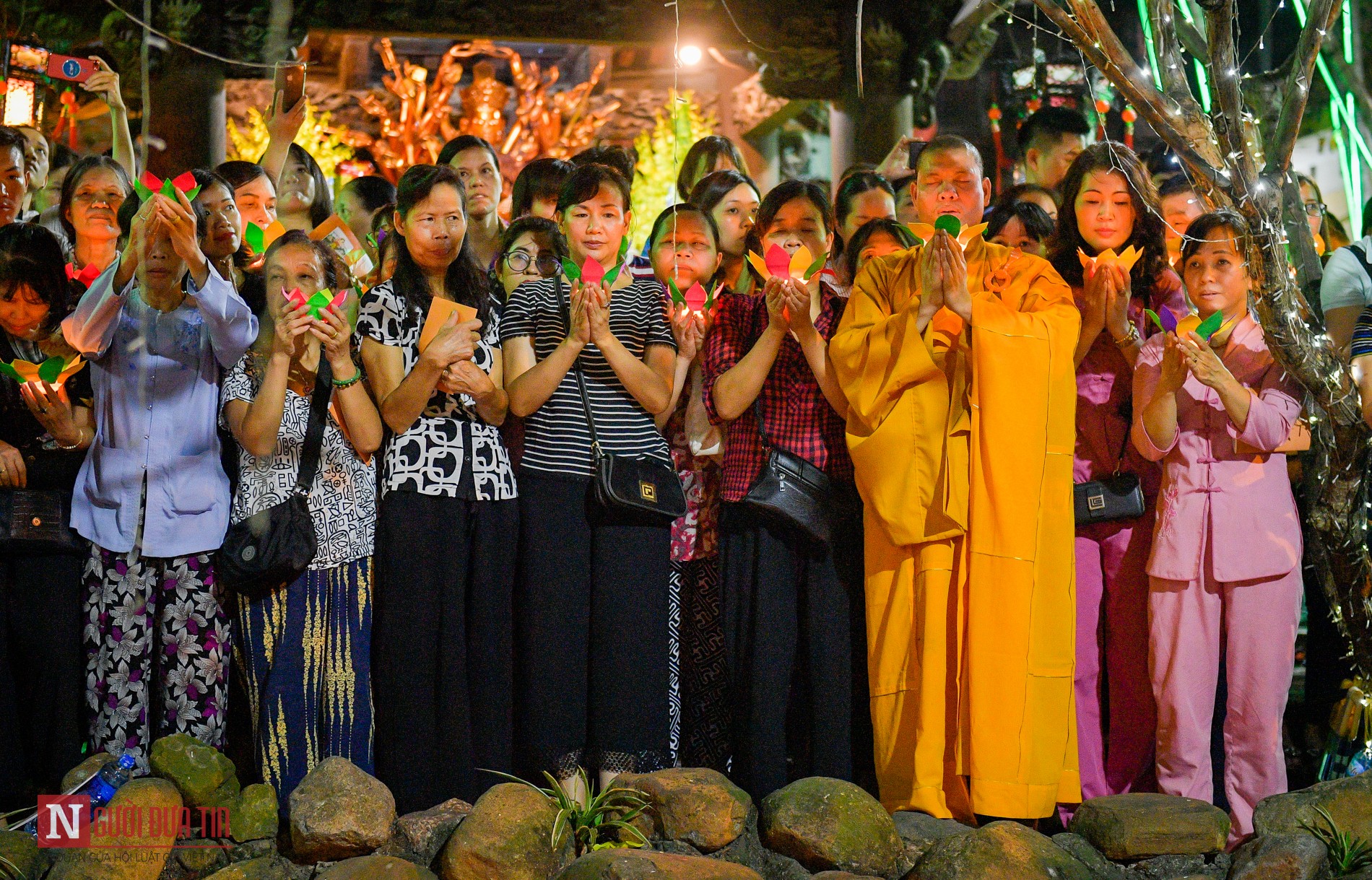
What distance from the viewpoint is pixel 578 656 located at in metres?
3.01

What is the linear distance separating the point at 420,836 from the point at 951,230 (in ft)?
5.91

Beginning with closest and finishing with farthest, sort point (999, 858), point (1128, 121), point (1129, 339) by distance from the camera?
point (999, 858) < point (1129, 339) < point (1128, 121)

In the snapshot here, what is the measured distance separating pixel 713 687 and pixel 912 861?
2.19ft

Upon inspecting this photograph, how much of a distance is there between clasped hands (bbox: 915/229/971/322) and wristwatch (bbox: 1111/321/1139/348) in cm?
44

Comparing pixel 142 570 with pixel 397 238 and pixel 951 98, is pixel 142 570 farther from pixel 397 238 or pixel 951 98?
pixel 951 98

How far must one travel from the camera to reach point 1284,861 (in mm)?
2721

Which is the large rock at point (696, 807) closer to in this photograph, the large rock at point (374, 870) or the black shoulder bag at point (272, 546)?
the large rock at point (374, 870)

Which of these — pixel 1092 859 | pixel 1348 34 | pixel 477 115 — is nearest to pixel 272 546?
pixel 1092 859

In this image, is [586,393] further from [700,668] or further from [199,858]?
[199,858]

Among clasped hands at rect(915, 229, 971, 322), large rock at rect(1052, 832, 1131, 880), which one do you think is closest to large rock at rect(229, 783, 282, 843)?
large rock at rect(1052, 832, 1131, 880)

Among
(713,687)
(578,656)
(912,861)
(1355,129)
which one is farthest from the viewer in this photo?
(1355,129)

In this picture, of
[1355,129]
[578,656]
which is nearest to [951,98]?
[1355,129]

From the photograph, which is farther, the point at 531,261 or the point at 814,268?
the point at 531,261

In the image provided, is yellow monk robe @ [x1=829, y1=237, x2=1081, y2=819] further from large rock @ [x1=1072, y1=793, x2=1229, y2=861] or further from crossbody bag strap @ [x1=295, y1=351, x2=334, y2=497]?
crossbody bag strap @ [x1=295, y1=351, x2=334, y2=497]
